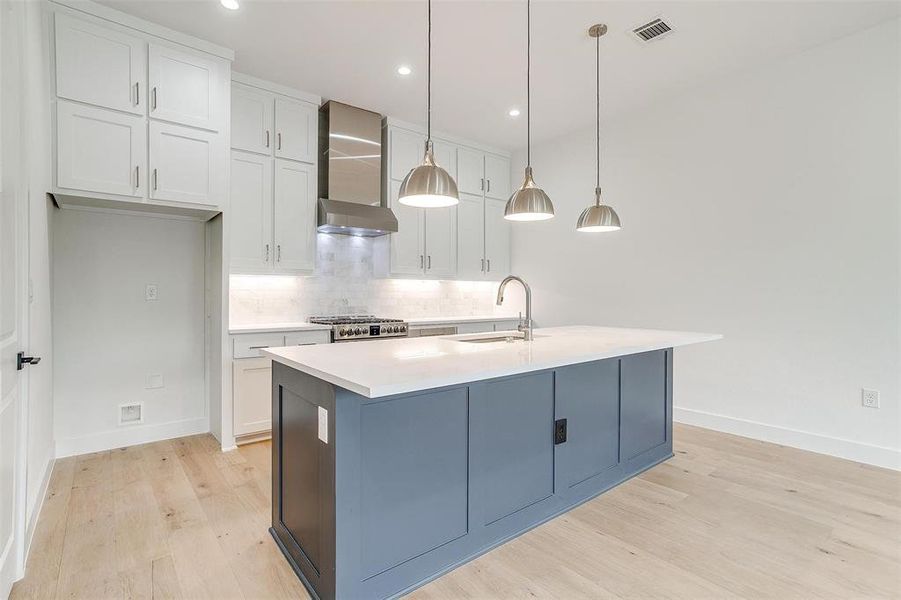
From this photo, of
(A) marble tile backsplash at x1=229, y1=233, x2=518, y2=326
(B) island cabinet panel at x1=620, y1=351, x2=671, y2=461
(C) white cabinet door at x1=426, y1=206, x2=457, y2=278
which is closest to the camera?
(B) island cabinet panel at x1=620, y1=351, x2=671, y2=461

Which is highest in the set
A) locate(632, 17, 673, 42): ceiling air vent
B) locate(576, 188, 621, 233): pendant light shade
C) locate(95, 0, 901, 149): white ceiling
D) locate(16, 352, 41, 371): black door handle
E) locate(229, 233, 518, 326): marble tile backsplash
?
locate(95, 0, 901, 149): white ceiling

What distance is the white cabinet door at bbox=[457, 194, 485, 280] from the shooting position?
526cm

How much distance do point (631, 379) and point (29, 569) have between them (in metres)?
3.09

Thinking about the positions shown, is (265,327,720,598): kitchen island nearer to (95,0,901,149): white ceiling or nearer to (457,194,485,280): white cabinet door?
(95,0,901,149): white ceiling

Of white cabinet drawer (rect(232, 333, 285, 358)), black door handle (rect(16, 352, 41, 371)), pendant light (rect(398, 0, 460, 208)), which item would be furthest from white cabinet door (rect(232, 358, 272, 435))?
pendant light (rect(398, 0, 460, 208))

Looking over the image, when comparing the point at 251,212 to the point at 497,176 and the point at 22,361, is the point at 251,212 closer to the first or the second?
the point at 22,361

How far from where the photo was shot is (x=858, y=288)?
3.12 m

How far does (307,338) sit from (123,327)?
132 centimetres

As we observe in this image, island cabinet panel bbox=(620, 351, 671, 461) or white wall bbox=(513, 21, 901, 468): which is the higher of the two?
white wall bbox=(513, 21, 901, 468)

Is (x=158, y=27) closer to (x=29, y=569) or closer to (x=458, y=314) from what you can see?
(x=29, y=569)

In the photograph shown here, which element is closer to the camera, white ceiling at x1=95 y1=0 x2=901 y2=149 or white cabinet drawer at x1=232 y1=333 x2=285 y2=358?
white ceiling at x1=95 y1=0 x2=901 y2=149

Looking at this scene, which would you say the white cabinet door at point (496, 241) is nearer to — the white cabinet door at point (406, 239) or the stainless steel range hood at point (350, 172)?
the white cabinet door at point (406, 239)

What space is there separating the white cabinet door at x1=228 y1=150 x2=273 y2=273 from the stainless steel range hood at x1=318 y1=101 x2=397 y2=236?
0.48 m

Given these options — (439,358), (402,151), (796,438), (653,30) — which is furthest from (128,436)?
(796,438)
